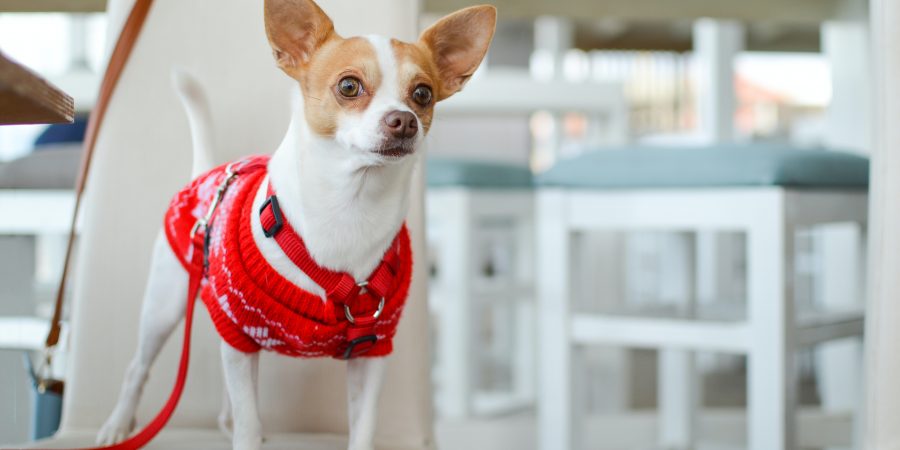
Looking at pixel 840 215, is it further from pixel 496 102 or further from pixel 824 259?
pixel 496 102

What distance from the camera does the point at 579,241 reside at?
53.3 inches

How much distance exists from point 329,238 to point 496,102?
1351 millimetres

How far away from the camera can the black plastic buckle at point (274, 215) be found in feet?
1.85

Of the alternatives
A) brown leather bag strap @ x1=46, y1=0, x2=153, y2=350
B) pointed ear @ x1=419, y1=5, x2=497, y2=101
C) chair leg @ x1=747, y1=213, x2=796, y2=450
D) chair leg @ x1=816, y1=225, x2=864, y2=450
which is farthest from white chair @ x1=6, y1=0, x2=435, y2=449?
chair leg @ x1=816, y1=225, x2=864, y2=450

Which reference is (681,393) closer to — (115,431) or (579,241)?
(579,241)

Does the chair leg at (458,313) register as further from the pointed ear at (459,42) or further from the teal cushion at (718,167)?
the pointed ear at (459,42)

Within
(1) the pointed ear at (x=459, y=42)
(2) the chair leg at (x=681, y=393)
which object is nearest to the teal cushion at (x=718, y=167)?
(2) the chair leg at (x=681, y=393)

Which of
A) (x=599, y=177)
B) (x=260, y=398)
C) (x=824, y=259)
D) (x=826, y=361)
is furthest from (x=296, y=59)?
(x=826, y=361)

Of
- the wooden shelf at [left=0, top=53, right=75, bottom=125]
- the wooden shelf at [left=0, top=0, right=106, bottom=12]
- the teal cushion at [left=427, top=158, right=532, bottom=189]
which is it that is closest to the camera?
the wooden shelf at [left=0, top=53, right=75, bottom=125]

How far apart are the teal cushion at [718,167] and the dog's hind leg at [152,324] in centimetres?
75

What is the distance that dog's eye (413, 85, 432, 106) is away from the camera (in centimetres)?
57

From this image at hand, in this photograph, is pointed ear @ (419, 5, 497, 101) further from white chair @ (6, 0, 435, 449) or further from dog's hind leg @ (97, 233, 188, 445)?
dog's hind leg @ (97, 233, 188, 445)

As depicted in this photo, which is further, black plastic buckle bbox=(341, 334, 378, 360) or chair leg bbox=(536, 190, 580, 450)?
chair leg bbox=(536, 190, 580, 450)

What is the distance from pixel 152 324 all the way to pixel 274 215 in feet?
0.50
